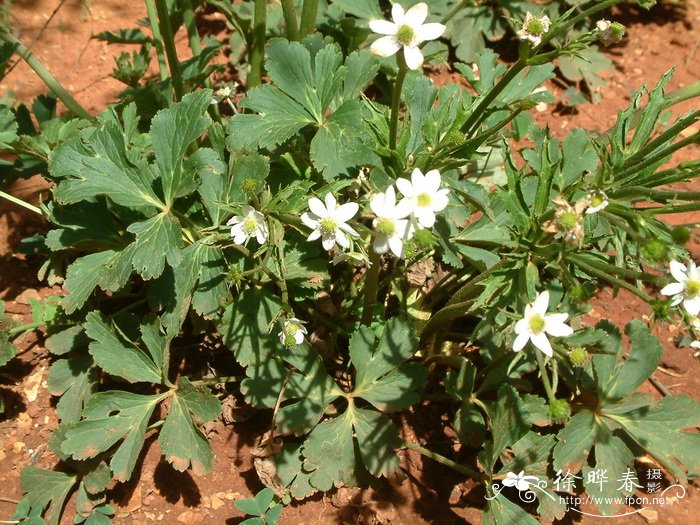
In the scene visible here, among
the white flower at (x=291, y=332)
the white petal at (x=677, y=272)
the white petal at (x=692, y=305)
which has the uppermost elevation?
the white petal at (x=677, y=272)

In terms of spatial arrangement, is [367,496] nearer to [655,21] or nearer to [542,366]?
[542,366]

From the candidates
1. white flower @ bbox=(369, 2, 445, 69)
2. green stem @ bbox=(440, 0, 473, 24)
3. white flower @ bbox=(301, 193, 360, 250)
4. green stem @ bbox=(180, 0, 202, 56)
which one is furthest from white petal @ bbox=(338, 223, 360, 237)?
green stem @ bbox=(440, 0, 473, 24)

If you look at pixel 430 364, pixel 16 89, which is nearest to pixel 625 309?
pixel 430 364

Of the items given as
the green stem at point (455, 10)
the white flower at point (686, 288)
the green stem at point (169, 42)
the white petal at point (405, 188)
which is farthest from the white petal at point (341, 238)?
the green stem at point (455, 10)

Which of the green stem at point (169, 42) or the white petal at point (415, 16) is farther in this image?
the green stem at point (169, 42)

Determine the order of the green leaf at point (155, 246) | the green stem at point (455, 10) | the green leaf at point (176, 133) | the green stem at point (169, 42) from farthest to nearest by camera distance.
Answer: the green stem at point (455, 10), the green stem at point (169, 42), the green leaf at point (176, 133), the green leaf at point (155, 246)

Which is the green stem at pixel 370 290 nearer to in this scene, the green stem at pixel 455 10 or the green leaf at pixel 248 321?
the green leaf at pixel 248 321
